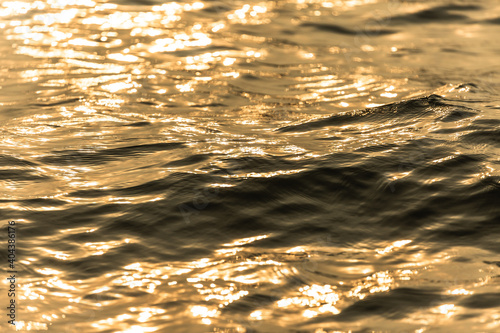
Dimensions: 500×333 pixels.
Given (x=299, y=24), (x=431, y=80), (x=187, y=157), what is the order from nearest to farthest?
1. (x=187, y=157)
2. (x=431, y=80)
3. (x=299, y=24)

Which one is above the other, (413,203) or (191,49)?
(191,49)

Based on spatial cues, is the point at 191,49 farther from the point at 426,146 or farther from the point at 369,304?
the point at 369,304

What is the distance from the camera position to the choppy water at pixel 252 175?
2854 millimetres

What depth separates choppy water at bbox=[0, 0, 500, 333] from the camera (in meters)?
2.85

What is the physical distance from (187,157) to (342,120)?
4.37 feet

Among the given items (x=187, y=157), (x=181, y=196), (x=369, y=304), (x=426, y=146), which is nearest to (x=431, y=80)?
(x=426, y=146)

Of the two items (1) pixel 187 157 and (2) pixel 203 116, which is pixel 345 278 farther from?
(2) pixel 203 116

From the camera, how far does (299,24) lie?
289 inches

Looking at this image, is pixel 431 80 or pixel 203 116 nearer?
pixel 203 116

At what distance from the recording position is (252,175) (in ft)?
13.2

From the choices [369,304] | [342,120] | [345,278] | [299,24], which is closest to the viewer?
[369,304]

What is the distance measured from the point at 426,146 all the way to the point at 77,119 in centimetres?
260

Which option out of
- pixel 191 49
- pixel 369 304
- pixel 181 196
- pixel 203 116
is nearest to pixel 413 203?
pixel 369 304

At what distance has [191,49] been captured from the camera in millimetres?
6637
